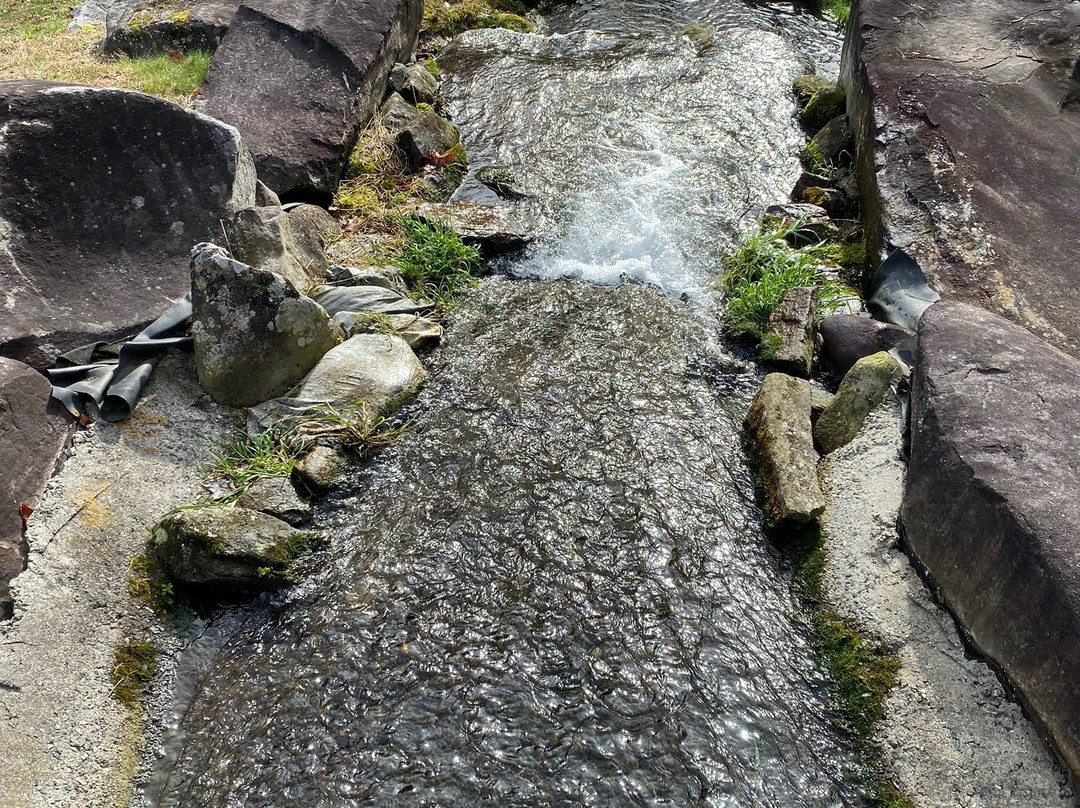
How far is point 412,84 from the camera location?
10219mm

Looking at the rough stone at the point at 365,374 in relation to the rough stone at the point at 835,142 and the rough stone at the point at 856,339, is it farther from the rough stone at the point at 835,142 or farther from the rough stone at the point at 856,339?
the rough stone at the point at 835,142

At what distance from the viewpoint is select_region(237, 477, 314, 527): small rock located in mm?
5258

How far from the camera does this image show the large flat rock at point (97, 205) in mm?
5754

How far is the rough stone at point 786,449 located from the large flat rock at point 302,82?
5506mm

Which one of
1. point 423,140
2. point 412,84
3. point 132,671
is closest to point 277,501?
point 132,671

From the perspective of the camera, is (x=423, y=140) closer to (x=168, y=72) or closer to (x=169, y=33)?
(x=168, y=72)

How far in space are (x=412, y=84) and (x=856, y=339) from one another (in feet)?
23.2

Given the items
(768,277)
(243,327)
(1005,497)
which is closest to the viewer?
(1005,497)

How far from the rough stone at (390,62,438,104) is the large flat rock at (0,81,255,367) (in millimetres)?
4124

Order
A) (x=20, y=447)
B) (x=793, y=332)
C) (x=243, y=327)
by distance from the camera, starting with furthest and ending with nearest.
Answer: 1. (x=793, y=332)
2. (x=243, y=327)
3. (x=20, y=447)

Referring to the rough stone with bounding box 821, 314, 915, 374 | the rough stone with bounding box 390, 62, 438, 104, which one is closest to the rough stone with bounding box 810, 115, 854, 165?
the rough stone with bounding box 821, 314, 915, 374

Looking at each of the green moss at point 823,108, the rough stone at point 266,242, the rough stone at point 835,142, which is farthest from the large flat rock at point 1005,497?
the green moss at point 823,108

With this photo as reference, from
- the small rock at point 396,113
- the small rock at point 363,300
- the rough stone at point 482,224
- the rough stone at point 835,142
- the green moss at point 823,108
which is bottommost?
the small rock at point 363,300

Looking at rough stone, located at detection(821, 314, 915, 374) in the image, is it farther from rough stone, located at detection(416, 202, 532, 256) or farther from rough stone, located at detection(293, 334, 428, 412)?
rough stone, located at detection(293, 334, 428, 412)
